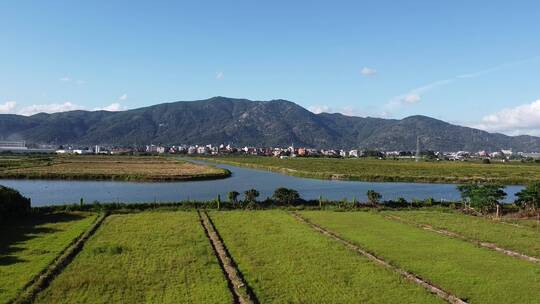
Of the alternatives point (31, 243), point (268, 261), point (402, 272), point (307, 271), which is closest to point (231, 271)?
point (268, 261)

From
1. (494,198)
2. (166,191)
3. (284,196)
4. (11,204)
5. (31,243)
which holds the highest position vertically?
(494,198)

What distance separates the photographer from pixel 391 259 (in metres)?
17.1

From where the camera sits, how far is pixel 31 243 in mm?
19141

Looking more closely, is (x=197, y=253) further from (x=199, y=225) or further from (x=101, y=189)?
(x=101, y=189)

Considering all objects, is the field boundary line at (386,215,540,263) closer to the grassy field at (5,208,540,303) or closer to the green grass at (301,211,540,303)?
the grassy field at (5,208,540,303)

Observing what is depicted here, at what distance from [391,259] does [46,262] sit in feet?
40.0

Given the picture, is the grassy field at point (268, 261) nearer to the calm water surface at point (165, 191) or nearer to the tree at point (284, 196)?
the tree at point (284, 196)

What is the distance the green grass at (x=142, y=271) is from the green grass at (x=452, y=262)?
673 cm

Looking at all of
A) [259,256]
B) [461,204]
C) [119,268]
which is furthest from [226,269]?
[461,204]

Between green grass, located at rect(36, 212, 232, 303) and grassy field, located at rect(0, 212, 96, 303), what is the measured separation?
94cm

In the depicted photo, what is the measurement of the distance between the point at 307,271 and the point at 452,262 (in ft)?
18.2

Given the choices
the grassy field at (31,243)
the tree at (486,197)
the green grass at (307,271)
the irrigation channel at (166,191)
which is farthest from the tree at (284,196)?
the grassy field at (31,243)

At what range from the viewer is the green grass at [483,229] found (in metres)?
20.1

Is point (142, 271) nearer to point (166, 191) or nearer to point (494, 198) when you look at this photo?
point (494, 198)
